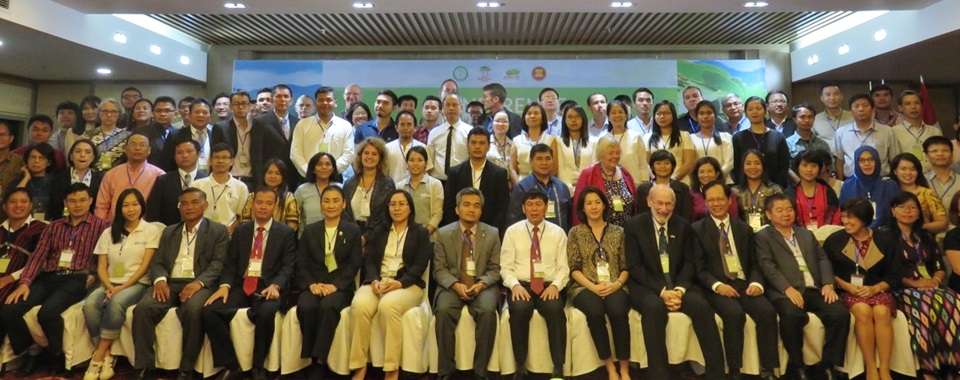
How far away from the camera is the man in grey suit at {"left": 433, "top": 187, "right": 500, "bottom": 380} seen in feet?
11.9

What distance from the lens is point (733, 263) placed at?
12.9 ft

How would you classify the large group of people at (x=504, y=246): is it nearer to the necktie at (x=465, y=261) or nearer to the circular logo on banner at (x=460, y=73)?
the necktie at (x=465, y=261)

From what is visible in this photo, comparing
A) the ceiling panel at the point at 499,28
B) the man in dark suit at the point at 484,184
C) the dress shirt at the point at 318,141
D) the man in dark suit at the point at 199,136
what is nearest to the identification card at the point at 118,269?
the man in dark suit at the point at 199,136

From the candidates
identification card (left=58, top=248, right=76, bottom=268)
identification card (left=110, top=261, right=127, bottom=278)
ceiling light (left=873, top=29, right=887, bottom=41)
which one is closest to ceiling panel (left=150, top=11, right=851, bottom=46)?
ceiling light (left=873, top=29, right=887, bottom=41)

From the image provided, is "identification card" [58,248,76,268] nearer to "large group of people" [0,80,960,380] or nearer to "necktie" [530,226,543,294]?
"large group of people" [0,80,960,380]

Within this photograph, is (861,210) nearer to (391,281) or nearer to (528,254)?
(528,254)

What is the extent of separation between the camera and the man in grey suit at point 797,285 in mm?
3619

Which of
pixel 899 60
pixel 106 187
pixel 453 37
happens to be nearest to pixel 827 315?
pixel 106 187

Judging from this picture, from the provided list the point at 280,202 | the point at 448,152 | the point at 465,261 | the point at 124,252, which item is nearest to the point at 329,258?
the point at 280,202

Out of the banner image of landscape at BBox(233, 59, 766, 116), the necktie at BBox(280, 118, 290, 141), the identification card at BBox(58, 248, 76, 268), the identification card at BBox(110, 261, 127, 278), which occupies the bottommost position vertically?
the identification card at BBox(110, 261, 127, 278)

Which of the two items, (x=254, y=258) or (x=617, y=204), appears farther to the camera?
(x=617, y=204)

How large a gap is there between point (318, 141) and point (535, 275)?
2.45m

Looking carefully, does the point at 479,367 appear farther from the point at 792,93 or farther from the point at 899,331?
the point at 792,93

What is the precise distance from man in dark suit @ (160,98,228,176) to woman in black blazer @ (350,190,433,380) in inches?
76.1
